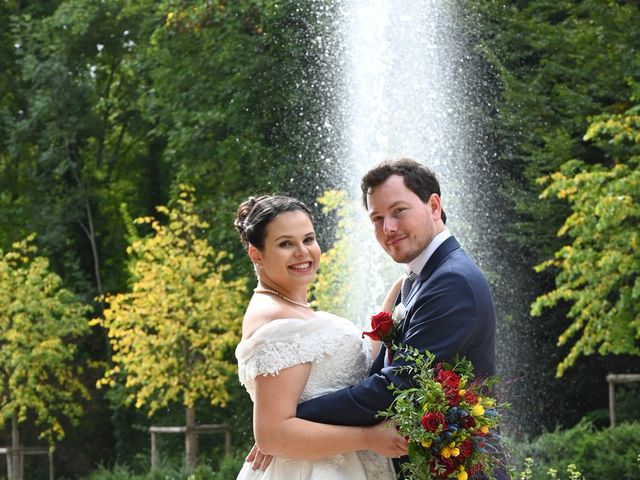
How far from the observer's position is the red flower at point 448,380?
3295 mm

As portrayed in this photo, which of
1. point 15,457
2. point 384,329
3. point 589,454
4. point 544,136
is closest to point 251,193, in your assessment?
point 544,136

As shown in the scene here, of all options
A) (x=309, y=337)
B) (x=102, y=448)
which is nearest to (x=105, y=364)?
(x=102, y=448)

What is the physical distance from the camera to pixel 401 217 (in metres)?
3.66

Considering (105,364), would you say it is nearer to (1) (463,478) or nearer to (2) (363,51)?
(2) (363,51)

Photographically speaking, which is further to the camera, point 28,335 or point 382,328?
point 28,335

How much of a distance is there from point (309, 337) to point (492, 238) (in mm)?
12518

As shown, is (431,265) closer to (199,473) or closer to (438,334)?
(438,334)

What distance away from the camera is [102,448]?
21062 millimetres

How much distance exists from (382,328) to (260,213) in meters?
0.56

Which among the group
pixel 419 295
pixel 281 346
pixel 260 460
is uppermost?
pixel 419 295

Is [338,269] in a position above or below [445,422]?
above

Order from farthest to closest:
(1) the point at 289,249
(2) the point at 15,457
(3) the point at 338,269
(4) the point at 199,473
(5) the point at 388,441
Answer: (2) the point at 15,457 < (3) the point at 338,269 < (4) the point at 199,473 < (1) the point at 289,249 < (5) the point at 388,441

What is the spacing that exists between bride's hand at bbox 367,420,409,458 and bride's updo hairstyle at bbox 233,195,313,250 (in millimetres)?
750

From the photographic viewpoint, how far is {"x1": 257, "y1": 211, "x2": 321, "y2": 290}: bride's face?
382 cm
